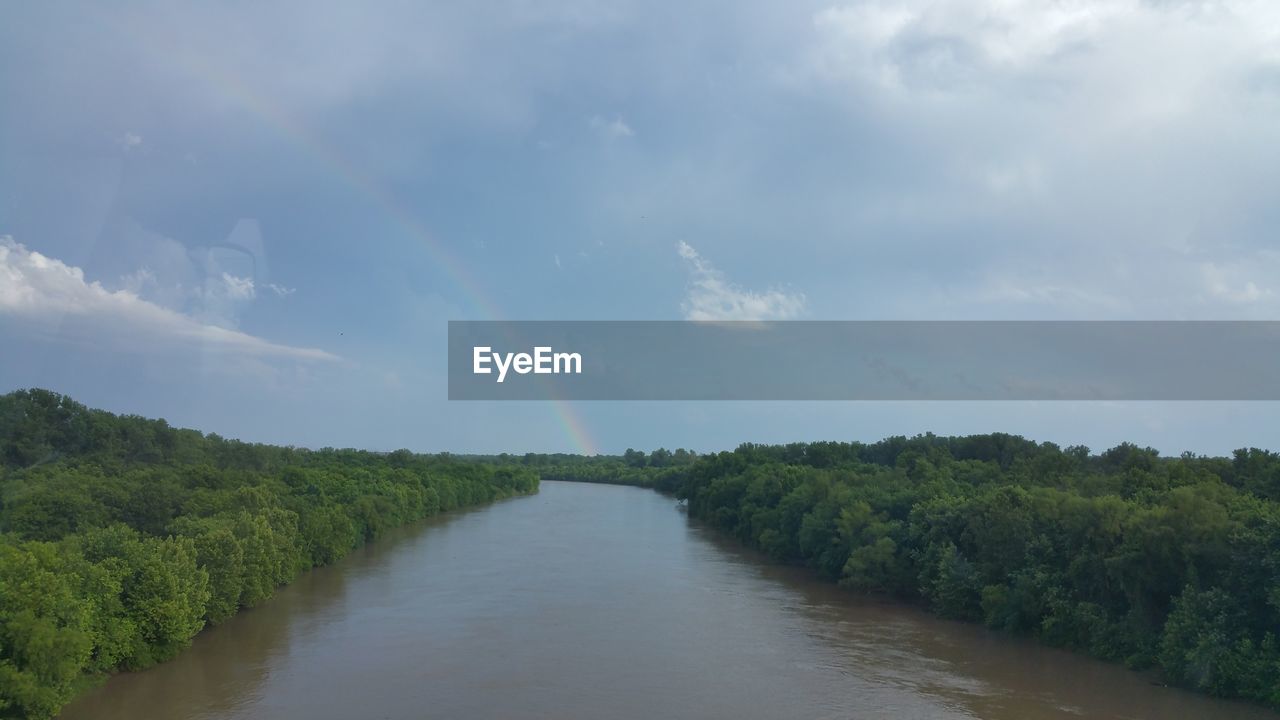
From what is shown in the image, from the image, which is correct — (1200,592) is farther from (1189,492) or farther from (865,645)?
(865,645)

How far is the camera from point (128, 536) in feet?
65.7

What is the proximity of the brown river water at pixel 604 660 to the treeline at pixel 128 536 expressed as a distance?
111cm

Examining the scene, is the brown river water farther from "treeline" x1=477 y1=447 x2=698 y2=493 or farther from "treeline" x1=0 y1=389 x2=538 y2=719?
"treeline" x1=477 y1=447 x2=698 y2=493

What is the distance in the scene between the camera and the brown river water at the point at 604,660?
675 inches

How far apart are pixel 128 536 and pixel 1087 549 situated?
23701mm

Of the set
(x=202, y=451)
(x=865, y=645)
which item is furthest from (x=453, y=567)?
(x=202, y=451)

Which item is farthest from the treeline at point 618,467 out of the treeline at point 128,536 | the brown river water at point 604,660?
the brown river water at point 604,660

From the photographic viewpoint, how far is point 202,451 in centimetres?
5141

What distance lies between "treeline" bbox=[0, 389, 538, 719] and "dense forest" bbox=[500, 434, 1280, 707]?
19.7 m

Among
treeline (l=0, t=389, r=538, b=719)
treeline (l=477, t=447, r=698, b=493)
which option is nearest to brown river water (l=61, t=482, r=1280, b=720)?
treeline (l=0, t=389, r=538, b=719)

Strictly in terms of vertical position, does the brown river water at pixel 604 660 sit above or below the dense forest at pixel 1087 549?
below

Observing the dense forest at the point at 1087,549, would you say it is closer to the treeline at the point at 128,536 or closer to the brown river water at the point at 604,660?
the brown river water at the point at 604,660

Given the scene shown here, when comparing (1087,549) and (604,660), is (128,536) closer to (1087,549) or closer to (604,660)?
(604,660)

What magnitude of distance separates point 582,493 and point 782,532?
5589cm
